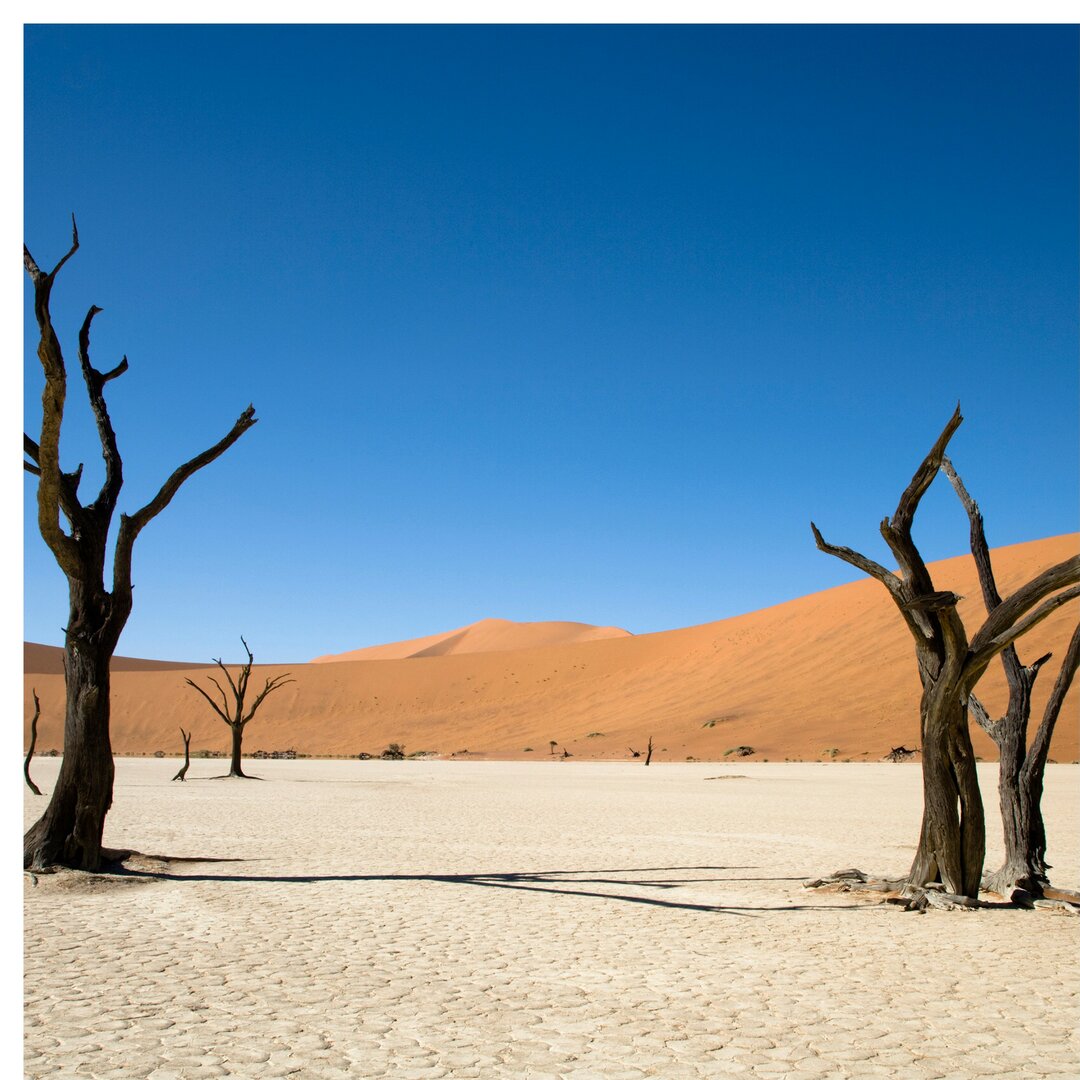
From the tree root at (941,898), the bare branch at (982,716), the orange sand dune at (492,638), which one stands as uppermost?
the orange sand dune at (492,638)

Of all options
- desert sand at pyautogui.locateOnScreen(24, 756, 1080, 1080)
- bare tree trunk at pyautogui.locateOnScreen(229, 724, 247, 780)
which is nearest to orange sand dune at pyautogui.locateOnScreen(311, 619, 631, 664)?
bare tree trunk at pyautogui.locateOnScreen(229, 724, 247, 780)

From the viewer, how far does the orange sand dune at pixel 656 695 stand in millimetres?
39625

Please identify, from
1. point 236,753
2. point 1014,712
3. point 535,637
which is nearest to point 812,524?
point 1014,712

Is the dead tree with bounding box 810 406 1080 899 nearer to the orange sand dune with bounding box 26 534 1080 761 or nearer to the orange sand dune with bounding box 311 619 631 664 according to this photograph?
the orange sand dune with bounding box 26 534 1080 761

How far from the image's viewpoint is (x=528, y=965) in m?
6.33

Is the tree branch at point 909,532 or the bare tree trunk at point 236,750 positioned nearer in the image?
the tree branch at point 909,532

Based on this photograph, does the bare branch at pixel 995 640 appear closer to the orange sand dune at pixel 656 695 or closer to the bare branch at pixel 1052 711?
the bare branch at pixel 1052 711

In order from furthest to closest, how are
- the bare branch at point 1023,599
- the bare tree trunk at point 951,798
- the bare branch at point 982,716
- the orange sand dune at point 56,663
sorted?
the orange sand dune at point 56,663, the bare branch at point 982,716, the bare tree trunk at point 951,798, the bare branch at point 1023,599

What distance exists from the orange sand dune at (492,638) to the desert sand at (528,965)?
118789 mm

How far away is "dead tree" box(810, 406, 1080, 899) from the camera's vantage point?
8234mm

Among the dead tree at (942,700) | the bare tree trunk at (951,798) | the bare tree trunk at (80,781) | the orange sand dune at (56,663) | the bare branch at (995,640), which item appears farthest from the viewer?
the orange sand dune at (56,663)

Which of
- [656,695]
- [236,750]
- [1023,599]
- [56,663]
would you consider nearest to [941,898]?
[1023,599]

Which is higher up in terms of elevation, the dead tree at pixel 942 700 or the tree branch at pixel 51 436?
the tree branch at pixel 51 436

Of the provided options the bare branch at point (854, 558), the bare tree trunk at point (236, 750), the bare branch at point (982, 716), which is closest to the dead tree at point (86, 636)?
the bare branch at point (854, 558)
